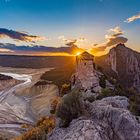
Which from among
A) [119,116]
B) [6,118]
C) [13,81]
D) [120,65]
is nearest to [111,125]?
[119,116]

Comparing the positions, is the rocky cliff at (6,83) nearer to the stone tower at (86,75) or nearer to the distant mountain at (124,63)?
the distant mountain at (124,63)

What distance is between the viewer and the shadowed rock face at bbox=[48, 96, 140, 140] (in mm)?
18623

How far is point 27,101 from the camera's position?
12575 centimetres

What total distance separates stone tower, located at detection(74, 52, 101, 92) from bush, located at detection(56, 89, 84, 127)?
24.5 m

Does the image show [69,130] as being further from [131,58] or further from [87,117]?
[131,58]

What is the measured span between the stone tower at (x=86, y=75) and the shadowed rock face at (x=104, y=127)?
90.7 ft

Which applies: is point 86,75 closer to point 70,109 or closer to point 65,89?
point 65,89

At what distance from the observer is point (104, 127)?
19.9 metres

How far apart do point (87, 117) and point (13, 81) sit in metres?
164

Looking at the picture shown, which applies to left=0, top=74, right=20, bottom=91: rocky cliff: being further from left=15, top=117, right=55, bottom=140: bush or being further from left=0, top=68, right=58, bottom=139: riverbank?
left=15, top=117, right=55, bottom=140: bush

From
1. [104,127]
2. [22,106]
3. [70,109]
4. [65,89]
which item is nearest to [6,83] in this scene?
[22,106]

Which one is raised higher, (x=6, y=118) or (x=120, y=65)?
(x=120, y=65)

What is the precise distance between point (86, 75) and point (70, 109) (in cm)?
3522

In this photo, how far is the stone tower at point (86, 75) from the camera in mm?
52781
